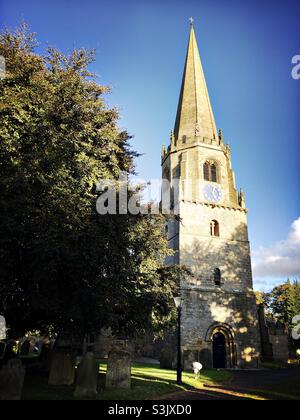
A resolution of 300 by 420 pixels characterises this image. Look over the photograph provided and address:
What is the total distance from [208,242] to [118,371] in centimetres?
1727

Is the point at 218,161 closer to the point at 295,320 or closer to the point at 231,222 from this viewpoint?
the point at 231,222

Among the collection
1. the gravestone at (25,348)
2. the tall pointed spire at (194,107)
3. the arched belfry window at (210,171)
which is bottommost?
the gravestone at (25,348)

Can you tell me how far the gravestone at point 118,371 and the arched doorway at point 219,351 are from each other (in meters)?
15.4

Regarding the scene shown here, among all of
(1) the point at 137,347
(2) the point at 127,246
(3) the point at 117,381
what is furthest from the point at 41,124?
(1) the point at 137,347

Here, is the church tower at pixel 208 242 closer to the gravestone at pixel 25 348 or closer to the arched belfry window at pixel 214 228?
the arched belfry window at pixel 214 228

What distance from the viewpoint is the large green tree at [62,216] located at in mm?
8609

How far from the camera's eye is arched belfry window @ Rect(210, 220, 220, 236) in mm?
26680

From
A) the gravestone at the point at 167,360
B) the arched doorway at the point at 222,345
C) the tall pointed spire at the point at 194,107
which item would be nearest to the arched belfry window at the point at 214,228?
the arched doorway at the point at 222,345

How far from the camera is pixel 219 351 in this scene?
2345cm

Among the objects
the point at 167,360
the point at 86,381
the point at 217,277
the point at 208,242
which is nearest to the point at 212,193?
the point at 208,242

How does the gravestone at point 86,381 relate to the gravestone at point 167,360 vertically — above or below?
above

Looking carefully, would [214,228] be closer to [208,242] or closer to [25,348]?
[208,242]

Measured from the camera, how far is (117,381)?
9773 millimetres

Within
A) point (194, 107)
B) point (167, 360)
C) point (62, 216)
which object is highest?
point (194, 107)
